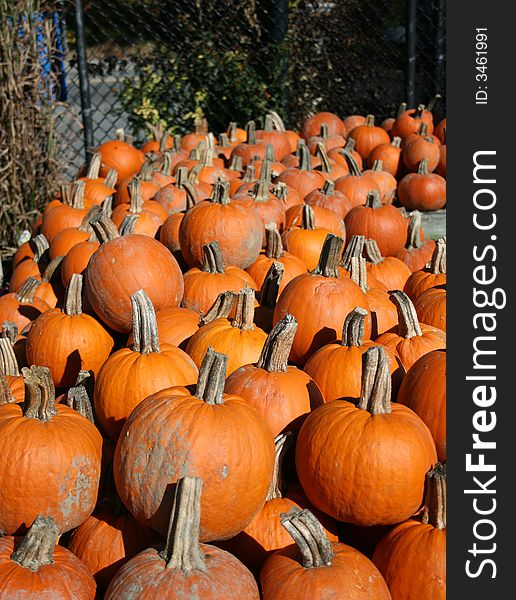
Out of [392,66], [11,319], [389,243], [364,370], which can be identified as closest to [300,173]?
[389,243]

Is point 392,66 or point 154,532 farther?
point 392,66

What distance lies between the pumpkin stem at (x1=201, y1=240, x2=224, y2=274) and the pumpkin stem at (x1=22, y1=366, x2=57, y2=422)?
1207 mm

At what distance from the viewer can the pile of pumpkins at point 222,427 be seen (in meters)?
1.70

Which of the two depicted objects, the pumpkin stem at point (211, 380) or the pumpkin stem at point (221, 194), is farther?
the pumpkin stem at point (221, 194)

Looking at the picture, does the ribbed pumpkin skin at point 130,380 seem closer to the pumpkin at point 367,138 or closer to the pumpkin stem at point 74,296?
the pumpkin stem at point 74,296

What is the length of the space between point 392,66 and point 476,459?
8.11 m

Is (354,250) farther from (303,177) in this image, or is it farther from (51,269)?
(303,177)

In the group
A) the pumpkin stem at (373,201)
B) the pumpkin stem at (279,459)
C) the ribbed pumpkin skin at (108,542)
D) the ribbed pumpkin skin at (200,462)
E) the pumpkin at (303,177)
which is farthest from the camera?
the pumpkin at (303,177)

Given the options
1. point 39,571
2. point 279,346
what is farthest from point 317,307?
point 39,571

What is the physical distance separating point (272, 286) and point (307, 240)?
2.31 feet

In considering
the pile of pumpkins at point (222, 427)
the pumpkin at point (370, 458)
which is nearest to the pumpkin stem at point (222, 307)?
the pile of pumpkins at point (222, 427)

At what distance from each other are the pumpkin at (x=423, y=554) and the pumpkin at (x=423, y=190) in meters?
4.10

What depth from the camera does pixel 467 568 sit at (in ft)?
5.88

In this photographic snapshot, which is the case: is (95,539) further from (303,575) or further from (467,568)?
(467,568)
